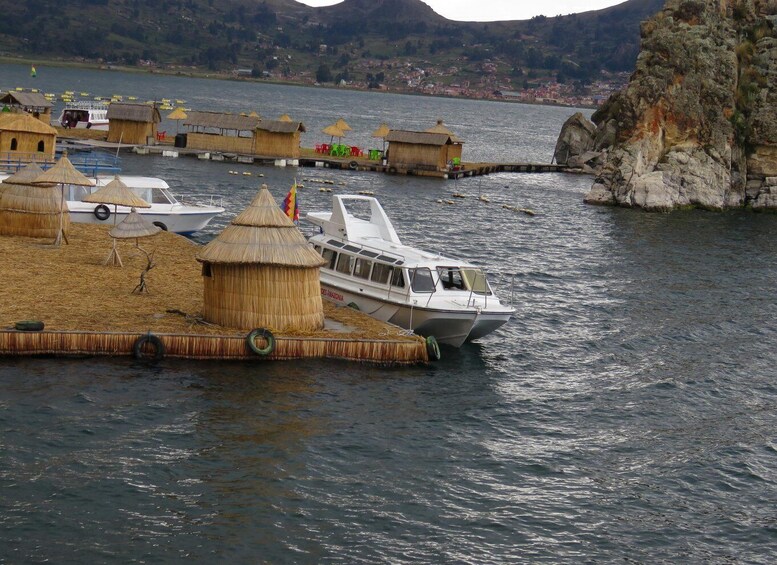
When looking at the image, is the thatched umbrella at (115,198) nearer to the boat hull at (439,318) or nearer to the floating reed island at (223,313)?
the floating reed island at (223,313)

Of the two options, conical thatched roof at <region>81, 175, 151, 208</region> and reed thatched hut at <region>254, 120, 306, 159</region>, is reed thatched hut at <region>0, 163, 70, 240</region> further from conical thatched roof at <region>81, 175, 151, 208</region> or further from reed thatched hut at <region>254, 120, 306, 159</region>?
reed thatched hut at <region>254, 120, 306, 159</region>

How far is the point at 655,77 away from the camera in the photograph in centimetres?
9925

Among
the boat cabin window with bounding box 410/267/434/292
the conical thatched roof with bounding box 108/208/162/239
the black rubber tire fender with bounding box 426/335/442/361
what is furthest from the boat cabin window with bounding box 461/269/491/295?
the conical thatched roof with bounding box 108/208/162/239

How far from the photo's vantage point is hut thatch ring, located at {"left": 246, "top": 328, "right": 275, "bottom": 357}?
35375 mm

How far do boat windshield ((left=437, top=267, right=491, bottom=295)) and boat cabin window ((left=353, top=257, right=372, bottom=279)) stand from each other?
10.1ft

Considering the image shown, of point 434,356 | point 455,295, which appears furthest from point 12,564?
point 455,295

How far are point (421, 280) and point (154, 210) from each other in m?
22.4

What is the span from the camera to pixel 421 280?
4053 centimetres

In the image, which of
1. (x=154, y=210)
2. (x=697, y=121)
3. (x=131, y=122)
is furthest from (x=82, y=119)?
(x=154, y=210)

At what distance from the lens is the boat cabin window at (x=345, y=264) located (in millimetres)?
43219

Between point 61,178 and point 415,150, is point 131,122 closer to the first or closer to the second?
point 415,150

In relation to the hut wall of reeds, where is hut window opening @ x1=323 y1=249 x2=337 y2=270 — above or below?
below

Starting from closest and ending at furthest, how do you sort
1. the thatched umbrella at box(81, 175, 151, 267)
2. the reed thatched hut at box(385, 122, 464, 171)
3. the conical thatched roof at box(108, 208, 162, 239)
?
1. the conical thatched roof at box(108, 208, 162, 239)
2. the thatched umbrella at box(81, 175, 151, 267)
3. the reed thatched hut at box(385, 122, 464, 171)

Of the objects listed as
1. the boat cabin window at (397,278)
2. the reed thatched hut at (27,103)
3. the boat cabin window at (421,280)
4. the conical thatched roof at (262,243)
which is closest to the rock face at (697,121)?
the reed thatched hut at (27,103)
